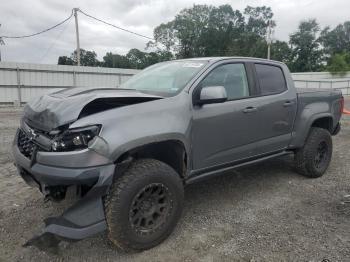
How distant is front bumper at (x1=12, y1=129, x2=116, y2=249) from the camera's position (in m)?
2.62

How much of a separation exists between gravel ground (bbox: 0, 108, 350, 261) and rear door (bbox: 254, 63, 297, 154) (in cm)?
72

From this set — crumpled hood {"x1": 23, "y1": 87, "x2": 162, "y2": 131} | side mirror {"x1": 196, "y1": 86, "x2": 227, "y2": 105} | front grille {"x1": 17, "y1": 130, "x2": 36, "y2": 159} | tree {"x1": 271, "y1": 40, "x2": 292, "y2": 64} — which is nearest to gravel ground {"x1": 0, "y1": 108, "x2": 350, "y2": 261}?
front grille {"x1": 17, "y1": 130, "x2": 36, "y2": 159}

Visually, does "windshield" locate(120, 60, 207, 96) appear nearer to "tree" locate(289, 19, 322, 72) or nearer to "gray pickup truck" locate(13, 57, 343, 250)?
"gray pickup truck" locate(13, 57, 343, 250)

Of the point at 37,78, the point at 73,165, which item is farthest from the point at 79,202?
the point at 37,78

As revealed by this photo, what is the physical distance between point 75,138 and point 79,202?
0.52 metres

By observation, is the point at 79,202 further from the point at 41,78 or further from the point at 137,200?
the point at 41,78

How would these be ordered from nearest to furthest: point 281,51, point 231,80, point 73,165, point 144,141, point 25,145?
point 73,165 → point 144,141 → point 25,145 → point 231,80 → point 281,51

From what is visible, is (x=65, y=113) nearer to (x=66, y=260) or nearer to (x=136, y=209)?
(x=136, y=209)

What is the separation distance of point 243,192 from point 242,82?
1.51m

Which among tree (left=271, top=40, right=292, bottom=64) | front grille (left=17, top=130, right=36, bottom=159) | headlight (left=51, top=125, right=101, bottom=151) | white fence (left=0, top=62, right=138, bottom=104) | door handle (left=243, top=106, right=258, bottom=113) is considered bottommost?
front grille (left=17, top=130, right=36, bottom=159)

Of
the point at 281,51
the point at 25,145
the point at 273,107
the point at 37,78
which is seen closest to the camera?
the point at 25,145

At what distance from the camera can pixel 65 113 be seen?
2.75m

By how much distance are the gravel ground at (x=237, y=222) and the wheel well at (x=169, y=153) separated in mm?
683

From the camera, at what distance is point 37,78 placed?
57.9ft
